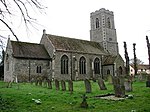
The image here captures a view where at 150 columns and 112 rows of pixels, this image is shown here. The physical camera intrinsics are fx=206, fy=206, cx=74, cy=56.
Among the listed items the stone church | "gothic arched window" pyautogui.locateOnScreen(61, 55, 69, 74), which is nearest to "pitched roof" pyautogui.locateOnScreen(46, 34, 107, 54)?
the stone church

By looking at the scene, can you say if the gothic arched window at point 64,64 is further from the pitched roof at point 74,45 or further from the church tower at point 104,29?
the church tower at point 104,29

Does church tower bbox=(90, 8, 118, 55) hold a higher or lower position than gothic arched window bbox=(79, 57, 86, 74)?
higher

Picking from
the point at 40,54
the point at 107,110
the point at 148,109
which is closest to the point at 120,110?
the point at 107,110

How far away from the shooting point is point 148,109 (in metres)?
7.40

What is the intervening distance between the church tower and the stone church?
3.37 metres

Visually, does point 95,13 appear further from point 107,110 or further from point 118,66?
point 107,110

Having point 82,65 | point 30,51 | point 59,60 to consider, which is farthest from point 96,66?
point 30,51

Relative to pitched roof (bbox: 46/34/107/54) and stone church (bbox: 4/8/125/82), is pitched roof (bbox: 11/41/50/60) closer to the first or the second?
stone church (bbox: 4/8/125/82)

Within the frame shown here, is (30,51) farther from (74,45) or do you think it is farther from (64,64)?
(74,45)

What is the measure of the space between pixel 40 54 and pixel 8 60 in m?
5.09

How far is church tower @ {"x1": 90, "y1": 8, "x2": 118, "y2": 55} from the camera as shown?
1848 inches

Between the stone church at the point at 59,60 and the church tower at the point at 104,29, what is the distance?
133 inches

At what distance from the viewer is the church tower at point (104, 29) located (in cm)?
4694

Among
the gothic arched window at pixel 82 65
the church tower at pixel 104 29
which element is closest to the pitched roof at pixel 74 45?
the gothic arched window at pixel 82 65
